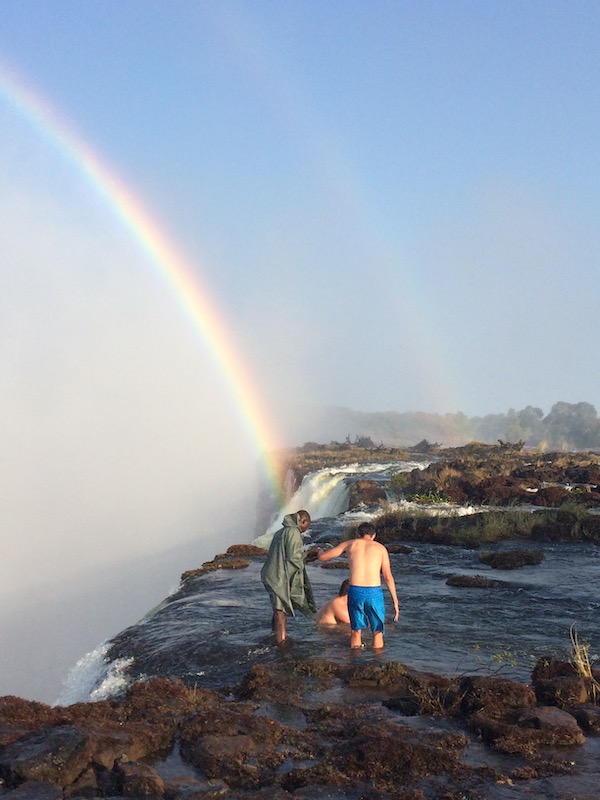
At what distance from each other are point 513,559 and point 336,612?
22.6ft

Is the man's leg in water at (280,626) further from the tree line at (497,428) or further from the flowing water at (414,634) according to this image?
the tree line at (497,428)

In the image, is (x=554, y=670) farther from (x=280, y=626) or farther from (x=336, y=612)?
(x=336, y=612)

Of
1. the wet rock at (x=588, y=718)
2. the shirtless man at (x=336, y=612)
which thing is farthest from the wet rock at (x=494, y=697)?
the shirtless man at (x=336, y=612)

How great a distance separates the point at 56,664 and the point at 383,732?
47.9 metres

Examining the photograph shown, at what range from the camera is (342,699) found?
7.34 metres

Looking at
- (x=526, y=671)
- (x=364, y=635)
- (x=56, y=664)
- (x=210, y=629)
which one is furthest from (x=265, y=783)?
(x=56, y=664)

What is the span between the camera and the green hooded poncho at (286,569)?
9977 millimetres

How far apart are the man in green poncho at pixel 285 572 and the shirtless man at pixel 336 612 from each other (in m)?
0.90

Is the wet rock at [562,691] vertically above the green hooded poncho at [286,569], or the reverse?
the green hooded poncho at [286,569]

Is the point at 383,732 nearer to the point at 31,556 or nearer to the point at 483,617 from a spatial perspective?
the point at 483,617

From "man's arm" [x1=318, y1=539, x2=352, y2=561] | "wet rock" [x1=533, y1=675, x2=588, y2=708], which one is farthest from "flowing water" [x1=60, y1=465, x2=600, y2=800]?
"man's arm" [x1=318, y1=539, x2=352, y2=561]

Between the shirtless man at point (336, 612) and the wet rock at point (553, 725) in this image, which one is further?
the shirtless man at point (336, 612)

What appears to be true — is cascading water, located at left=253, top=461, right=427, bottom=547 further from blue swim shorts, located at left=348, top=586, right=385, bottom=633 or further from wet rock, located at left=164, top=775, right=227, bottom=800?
wet rock, located at left=164, top=775, right=227, bottom=800

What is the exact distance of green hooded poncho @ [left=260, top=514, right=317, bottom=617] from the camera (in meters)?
9.98
